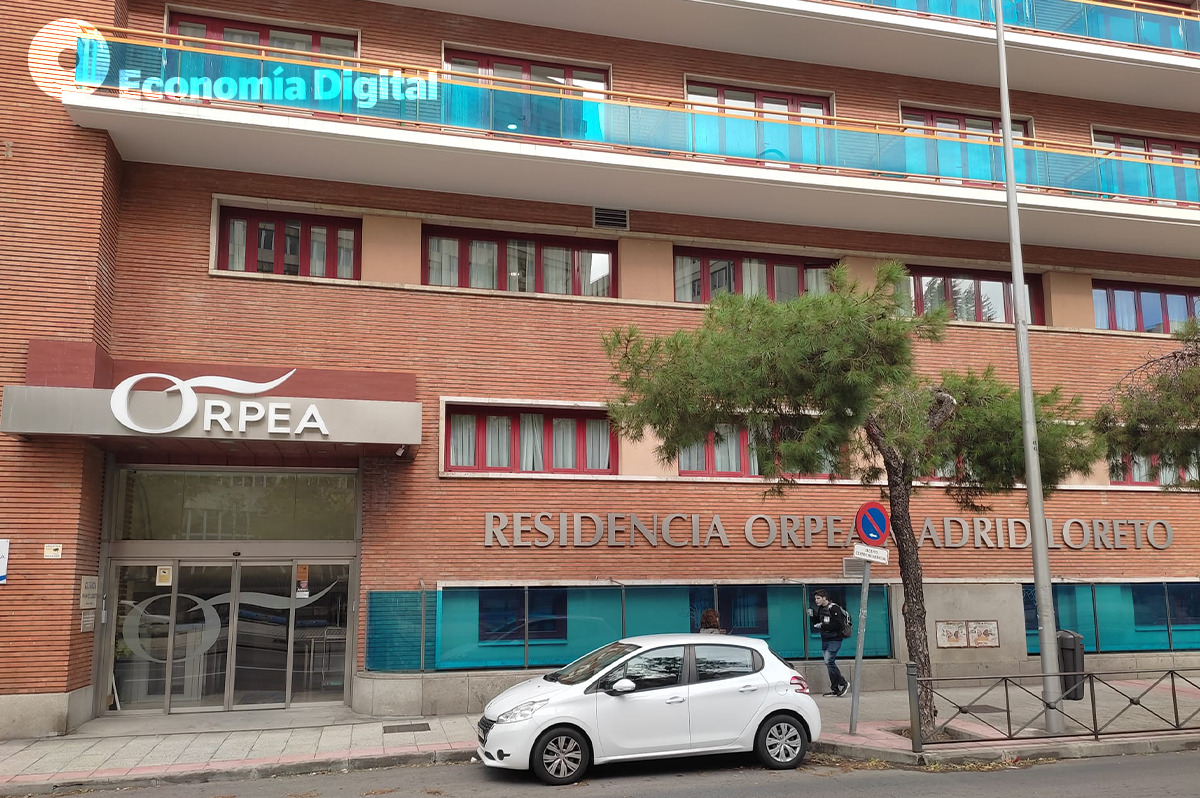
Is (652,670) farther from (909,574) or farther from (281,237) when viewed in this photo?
(281,237)

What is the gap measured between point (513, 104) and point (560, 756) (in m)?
10.0

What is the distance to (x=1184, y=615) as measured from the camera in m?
17.1

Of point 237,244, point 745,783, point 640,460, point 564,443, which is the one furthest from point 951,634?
point 237,244

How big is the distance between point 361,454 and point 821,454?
22.9 ft

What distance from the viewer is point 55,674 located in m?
12.4

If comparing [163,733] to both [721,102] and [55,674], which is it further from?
[721,102]

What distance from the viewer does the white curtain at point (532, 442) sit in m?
15.5

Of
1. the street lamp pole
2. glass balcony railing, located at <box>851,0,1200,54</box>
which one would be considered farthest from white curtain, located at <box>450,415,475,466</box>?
glass balcony railing, located at <box>851,0,1200,54</box>

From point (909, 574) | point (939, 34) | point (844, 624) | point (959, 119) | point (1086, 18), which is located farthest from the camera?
point (959, 119)

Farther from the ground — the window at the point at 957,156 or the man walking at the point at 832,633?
the window at the point at 957,156

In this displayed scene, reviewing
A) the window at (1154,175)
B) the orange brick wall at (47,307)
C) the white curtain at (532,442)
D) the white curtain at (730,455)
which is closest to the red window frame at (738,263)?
the white curtain at (730,455)

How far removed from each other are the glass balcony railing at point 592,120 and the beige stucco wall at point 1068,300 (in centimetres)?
164

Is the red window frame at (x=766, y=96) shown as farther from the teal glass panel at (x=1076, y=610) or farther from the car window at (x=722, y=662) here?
the car window at (x=722, y=662)

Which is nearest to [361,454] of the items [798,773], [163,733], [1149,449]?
[163,733]
